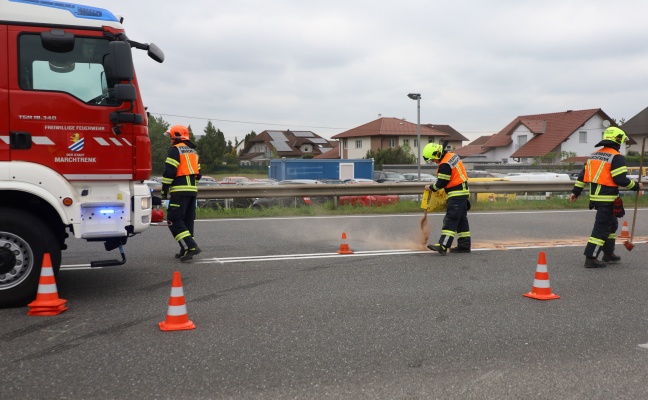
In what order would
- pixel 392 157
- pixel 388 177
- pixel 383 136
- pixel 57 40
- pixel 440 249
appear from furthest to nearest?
pixel 383 136, pixel 392 157, pixel 388 177, pixel 440 249, pixel 57 40

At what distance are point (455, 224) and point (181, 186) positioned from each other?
157 inches

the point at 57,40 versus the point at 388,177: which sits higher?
the point at 57,40

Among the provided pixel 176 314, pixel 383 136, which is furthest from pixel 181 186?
pixel 383 136

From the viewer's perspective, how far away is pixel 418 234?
436 inches

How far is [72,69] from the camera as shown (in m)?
5.90

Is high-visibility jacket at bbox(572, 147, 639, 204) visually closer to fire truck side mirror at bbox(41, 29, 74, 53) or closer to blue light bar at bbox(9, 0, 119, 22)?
blue light bar at bbox(9, 0, 119, 22)

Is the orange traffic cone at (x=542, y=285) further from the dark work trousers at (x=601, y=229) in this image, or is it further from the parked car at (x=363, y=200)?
the parked car at (x=363, y=200)

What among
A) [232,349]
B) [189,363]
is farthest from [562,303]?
[189,363]

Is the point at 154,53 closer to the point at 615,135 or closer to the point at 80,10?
the point at 80,10

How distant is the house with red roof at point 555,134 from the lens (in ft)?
196

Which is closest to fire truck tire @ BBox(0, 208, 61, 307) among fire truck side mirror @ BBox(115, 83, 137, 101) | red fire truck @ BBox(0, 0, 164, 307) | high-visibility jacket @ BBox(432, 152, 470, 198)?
red fire truck @ BBox(0, 0, 164, 307)

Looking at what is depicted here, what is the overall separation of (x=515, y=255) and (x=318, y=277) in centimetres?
326

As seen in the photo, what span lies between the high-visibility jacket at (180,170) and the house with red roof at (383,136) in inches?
2500

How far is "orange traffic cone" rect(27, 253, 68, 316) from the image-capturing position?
545 cm
